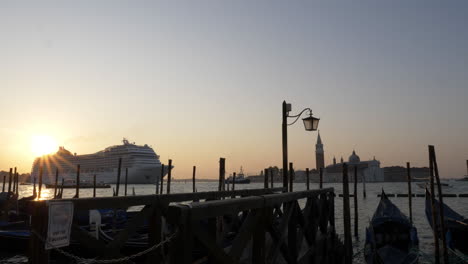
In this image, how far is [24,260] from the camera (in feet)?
35.5

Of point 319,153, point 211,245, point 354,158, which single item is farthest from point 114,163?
point 319,153

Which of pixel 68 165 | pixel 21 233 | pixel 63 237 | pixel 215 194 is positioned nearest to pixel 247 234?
pixel 63 237

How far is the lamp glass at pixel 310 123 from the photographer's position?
34.2 feet

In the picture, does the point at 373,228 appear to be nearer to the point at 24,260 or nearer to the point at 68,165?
the point at 24,260

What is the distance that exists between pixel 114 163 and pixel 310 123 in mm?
85555

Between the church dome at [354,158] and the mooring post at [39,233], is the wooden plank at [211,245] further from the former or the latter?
the church dome at [354,158]

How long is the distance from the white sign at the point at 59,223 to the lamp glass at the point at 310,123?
801 centimetres

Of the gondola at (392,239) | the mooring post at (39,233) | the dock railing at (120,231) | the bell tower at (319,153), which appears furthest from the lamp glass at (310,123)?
the bell tower at (319,153)

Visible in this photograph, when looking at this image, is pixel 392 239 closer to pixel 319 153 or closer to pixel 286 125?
pixel 286 125

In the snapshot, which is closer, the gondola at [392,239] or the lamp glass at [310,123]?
the lamp glass at [310,123]

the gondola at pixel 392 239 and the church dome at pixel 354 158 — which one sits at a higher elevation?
the church dome at pixel 354 158

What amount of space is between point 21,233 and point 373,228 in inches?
432

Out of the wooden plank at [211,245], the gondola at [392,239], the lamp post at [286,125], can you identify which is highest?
the lamp post at [286,125]

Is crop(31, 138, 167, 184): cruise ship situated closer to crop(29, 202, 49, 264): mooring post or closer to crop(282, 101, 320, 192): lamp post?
crop(282, 101, 320, 192): lamp post
